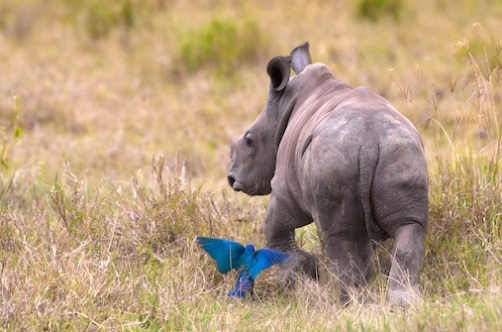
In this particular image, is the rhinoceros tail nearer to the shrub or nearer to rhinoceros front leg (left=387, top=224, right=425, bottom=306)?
rhinoceros front leg (left=387, top=224, right=425, bottom=306)

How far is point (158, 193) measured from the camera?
6.12 m

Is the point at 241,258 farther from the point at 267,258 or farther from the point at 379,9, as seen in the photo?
the point at 379,9

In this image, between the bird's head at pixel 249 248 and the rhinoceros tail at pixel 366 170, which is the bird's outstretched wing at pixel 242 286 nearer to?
the bird's head at pixel 249 248

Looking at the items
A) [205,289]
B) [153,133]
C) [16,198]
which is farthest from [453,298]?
[153,133]

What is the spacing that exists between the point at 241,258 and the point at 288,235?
0.98ft

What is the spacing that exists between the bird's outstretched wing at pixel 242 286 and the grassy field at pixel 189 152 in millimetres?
73

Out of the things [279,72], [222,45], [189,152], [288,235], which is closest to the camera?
[288,235]

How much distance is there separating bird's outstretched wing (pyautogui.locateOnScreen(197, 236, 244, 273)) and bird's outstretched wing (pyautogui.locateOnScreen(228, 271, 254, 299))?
7cm

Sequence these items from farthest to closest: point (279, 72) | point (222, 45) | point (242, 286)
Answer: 1. point (222, 45)
2. point (279, 72)
3. point (242, 286)

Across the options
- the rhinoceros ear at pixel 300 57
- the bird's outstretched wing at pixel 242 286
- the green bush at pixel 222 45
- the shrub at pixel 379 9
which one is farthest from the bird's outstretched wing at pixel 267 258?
the shrub at pixel 379 9

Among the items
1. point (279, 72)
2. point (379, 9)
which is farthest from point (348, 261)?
point (379, 9)

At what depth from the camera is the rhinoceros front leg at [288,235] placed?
531 cm

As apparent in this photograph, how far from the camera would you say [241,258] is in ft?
17.4

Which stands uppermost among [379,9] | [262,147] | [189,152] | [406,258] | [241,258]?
[262,147]
